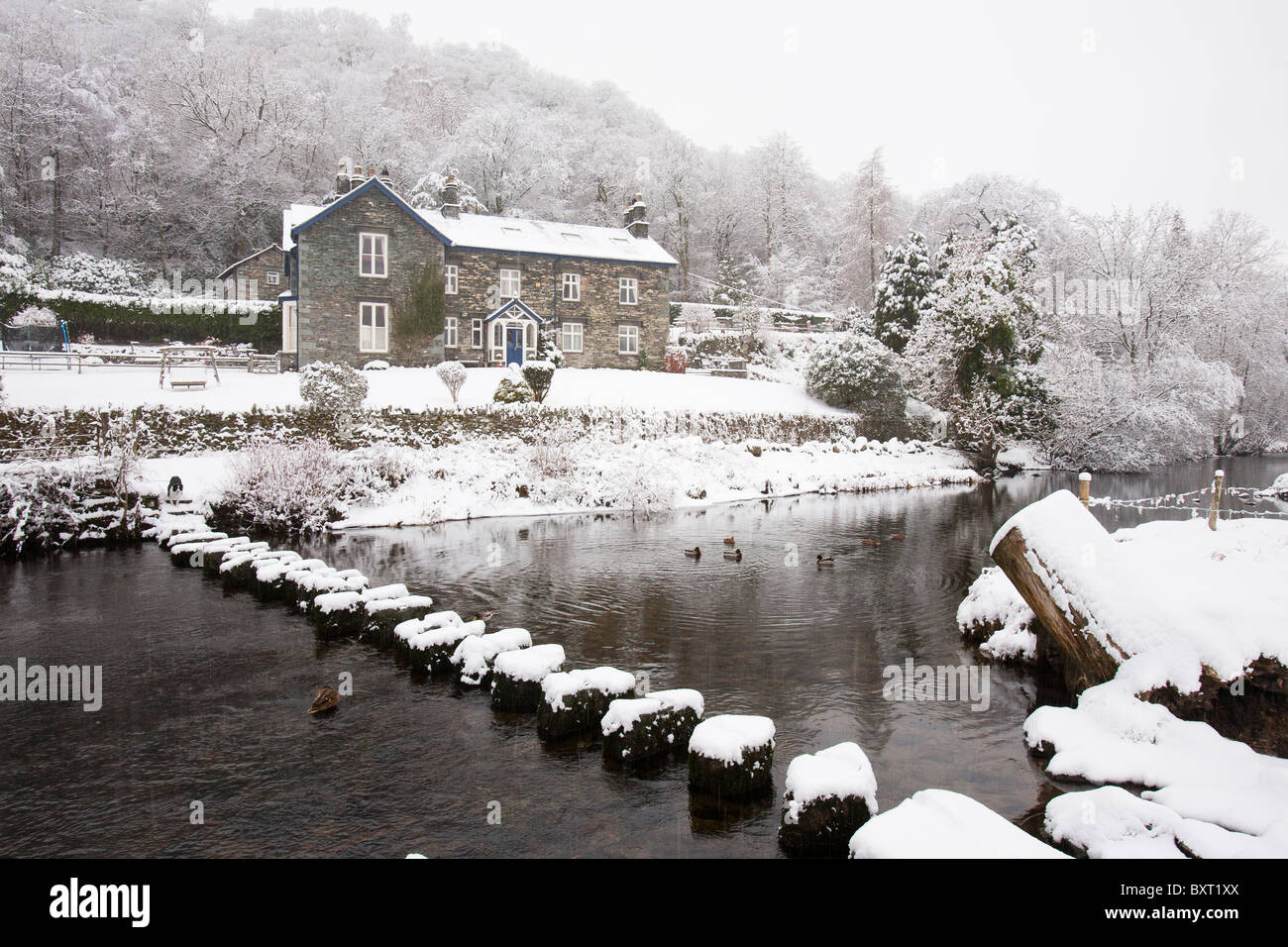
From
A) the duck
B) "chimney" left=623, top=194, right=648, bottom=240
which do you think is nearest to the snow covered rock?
the duck

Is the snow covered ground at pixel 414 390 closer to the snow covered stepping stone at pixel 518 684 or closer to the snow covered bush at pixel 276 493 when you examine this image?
the snow covered bush at pixel 276 493

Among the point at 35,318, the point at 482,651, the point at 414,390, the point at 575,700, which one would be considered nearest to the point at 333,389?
the point at 414,390

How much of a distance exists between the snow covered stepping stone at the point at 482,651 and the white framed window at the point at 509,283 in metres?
32.0

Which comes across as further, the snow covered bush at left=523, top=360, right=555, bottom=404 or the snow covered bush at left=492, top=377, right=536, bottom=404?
the snow covered bush at left=523, top=360, right=555, bottom=404

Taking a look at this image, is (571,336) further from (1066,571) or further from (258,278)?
(1066,571)

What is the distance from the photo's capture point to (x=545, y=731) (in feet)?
24.2

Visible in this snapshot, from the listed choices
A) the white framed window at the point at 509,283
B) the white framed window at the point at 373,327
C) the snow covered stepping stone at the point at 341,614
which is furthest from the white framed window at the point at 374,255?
the snow covered stepping stone at the point at 341,614

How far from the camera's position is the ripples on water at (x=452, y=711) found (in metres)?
5.77

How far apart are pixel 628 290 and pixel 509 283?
6.64m

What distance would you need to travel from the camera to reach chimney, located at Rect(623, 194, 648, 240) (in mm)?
43812

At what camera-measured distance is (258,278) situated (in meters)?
44.2

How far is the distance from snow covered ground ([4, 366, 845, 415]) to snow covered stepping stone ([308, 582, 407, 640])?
15.3m

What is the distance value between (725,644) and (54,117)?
55.4 metres

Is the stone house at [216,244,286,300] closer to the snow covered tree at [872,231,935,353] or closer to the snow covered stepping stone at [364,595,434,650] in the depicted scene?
the snow covered tree at [872,231,935,353]
